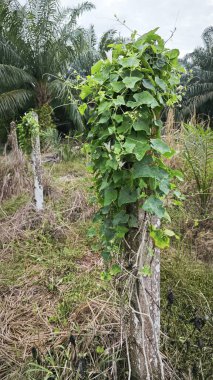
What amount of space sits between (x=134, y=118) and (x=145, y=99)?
3.1 inches

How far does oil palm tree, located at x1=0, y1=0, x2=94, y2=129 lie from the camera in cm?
652

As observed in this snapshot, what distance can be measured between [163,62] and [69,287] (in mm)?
1680

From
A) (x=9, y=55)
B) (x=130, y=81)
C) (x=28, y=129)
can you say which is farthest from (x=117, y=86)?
(x=9, y=55)

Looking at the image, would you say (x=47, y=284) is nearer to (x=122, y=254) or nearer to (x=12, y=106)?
(x=122, y=254)

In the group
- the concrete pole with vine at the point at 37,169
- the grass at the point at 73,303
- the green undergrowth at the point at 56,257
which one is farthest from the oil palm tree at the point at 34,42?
the grass at the point at 73,303

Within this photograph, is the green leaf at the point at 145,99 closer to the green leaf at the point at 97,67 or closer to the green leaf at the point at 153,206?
the green leaf at the point at 97,67

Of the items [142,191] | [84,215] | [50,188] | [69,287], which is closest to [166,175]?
[142,191]

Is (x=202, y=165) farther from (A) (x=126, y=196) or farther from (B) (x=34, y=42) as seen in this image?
(B) (x=34, y=42)

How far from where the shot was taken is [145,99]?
3.49ft

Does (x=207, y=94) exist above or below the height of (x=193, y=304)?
above

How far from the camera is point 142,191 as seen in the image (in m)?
1.23

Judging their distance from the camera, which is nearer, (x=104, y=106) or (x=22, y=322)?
(x=104, y=106)

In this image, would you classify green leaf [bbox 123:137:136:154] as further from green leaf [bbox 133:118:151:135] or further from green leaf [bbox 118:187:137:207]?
green leaf [bbox 118:187:137:207]

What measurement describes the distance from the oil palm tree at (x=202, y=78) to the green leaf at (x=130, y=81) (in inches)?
422
